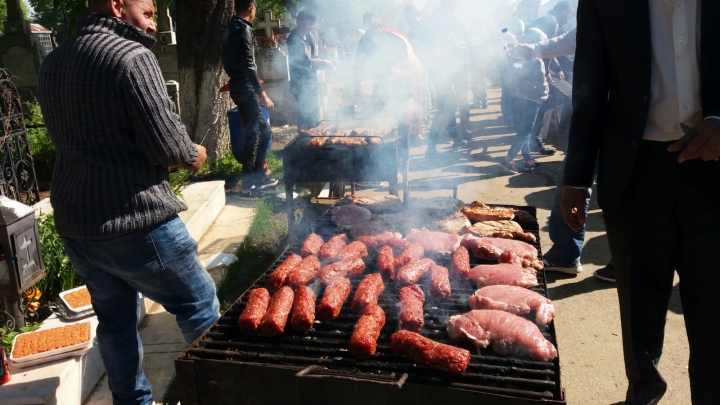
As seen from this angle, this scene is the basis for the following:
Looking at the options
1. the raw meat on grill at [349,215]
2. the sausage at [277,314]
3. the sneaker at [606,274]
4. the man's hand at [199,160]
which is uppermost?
the man's hand at [199,160]

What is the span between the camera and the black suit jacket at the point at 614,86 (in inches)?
93.7

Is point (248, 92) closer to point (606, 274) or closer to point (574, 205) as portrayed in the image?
point (606, 274)

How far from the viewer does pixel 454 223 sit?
15.1ft

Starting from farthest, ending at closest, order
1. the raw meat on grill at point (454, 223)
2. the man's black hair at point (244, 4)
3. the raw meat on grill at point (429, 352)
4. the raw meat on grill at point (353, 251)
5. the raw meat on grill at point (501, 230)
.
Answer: the man's black hair at point (244, 4) → the raw meat on grill at point (454, 223) → the raw meat on grill at point (501, 230) → the raw meat on grill at point (353, 251) → the raw meat on grill at point (429, 352)

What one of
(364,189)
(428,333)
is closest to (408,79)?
(364,189)

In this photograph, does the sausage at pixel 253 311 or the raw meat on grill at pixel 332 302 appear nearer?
the sausage at pixel 253 311

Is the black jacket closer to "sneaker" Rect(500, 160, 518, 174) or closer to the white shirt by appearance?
"sneaker" Rect(500, 160, 518, 174)

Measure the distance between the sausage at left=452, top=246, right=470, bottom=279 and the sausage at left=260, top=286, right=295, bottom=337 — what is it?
1.25m

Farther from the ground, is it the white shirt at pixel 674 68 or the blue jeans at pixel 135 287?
the white shirt at pixel 674 68

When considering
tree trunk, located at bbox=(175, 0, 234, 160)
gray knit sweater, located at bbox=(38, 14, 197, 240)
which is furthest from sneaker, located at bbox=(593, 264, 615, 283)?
tree trunk, located at bbox=(175, 0, 234, 160)

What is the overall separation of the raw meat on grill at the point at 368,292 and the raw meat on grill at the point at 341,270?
200 millimetres

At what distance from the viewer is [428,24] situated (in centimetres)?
1139

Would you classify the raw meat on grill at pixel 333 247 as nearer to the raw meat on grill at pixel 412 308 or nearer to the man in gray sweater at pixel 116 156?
the raw meat on grill at pixel 412 308

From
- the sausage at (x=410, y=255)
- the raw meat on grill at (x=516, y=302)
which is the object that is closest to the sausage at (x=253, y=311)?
the sausage at (x=410, y=255)
